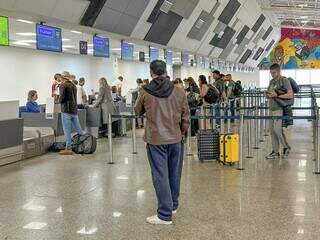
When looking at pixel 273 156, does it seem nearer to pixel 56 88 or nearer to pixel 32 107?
pixel 32 107

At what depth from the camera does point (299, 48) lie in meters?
45.2

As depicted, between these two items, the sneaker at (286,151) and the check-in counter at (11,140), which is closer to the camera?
the check-in counter at (11,140)

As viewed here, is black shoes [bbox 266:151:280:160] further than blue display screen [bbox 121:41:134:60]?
No

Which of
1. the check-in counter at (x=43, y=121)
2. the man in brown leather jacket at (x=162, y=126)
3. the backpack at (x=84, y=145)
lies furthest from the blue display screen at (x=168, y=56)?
the man in brown leather jacket at (x=162, y=126)

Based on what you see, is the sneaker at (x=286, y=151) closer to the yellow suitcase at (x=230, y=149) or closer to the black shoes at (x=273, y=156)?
the black shoes at (x=273, y=156)

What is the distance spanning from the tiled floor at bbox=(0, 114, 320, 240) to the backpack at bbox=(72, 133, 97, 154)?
90 cm

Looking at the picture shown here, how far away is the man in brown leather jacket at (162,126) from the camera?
4781 mm

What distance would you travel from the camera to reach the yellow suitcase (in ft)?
26.5

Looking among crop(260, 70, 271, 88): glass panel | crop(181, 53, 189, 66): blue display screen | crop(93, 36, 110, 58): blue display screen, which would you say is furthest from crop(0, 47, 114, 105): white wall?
Answer: crop(260, 70, 271, 88): glass panel

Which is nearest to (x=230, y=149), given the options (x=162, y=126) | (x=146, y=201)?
(x=146, y=201)

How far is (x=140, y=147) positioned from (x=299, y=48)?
3805cm

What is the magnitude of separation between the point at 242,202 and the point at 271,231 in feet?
3.63

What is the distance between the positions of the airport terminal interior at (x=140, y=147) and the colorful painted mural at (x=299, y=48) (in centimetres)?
2757

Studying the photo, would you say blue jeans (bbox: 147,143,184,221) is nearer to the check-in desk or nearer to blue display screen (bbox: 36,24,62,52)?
the check-in desk
